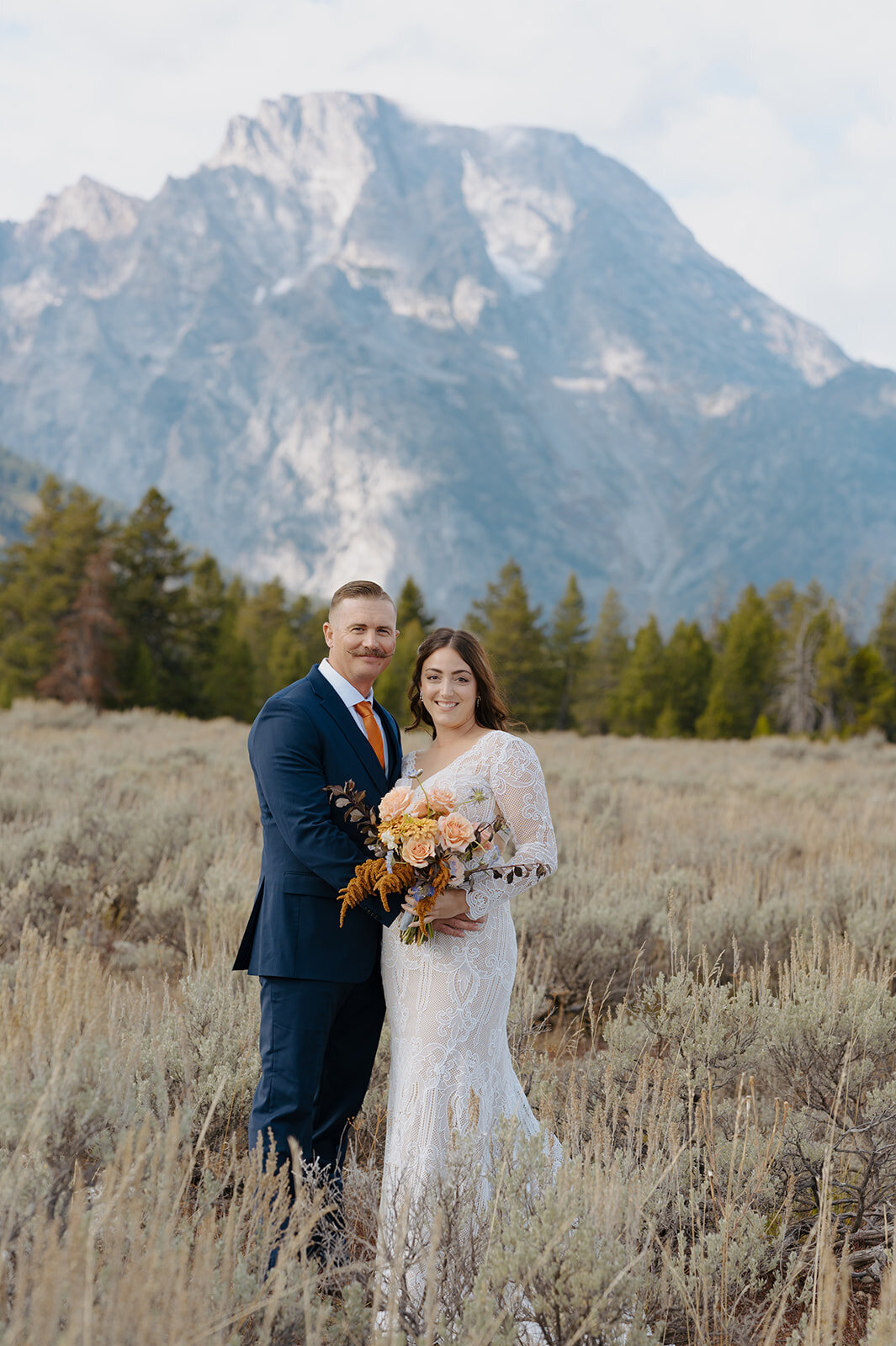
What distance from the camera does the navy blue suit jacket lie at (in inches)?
105

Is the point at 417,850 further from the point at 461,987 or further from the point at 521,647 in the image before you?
the point at 521,647

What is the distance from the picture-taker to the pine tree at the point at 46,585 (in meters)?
30.5

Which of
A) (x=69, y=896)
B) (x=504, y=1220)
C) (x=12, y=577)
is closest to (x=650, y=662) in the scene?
(x=12, y=577)

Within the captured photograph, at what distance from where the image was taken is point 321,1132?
9.65 ft

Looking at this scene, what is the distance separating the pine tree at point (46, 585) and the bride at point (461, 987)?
29.8 meters

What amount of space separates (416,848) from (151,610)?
108 feet

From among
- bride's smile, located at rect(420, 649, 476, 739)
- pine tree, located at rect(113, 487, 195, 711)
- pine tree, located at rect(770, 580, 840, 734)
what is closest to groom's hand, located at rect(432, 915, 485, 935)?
bride's smile, located at rect(420, 649, 476, 739)

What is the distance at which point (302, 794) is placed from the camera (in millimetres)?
2717

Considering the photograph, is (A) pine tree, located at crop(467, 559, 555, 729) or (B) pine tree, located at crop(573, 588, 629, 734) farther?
(B) pine tree, located at crop(573, 588, 629, 734)

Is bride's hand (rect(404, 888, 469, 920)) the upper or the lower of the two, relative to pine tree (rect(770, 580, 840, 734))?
lower

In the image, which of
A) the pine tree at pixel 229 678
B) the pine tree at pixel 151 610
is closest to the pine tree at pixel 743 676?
the pine tree at pixel 229 678

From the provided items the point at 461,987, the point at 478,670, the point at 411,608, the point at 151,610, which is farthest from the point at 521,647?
the point at 461,987

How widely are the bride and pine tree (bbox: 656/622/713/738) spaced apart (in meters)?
42.5

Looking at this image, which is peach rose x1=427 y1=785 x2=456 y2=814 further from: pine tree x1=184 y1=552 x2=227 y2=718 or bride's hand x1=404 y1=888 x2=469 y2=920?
pine tree x1=184 y1=552 x2=227 y2=718
